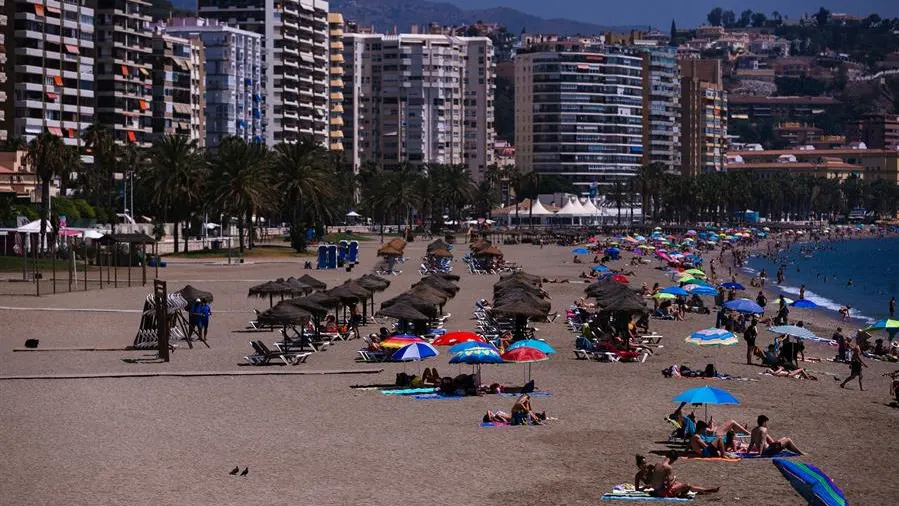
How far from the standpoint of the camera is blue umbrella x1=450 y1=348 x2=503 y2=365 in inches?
1156

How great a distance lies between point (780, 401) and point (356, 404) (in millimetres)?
9486

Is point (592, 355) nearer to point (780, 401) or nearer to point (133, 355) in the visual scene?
point (780, 401)

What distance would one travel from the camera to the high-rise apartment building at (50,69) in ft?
374

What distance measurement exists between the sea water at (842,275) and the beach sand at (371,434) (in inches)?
1332

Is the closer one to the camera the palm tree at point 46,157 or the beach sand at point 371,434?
the beach sand at point 371,434

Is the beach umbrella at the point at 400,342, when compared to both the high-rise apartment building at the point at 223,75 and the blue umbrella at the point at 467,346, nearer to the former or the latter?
the blue umbrella at the point at 467,346

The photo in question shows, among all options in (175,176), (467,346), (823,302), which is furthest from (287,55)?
(467,346)

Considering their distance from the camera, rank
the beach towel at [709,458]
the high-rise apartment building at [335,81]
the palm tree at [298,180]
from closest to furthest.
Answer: the beach towel at [709,458] < the palm tree at [298,180] < the high-rise apartment building at [335,81]

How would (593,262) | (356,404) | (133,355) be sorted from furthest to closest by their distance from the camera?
(593,262) < (133,355) < (356,404)

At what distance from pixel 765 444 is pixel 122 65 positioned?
109662 millimetres

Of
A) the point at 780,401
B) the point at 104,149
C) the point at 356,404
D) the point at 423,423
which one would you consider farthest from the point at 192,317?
the point at 104,149

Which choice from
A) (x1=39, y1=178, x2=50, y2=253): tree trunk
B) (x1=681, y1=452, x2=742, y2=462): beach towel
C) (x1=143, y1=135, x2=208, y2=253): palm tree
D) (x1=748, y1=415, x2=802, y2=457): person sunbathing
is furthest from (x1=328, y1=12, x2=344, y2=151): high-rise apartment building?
(x1=681, y1=452, x2=742, y2=462): beach towel

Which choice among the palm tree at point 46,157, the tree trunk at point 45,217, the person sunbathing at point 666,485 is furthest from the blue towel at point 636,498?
the palm tree at point 46,157

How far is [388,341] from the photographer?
32.6 meters
